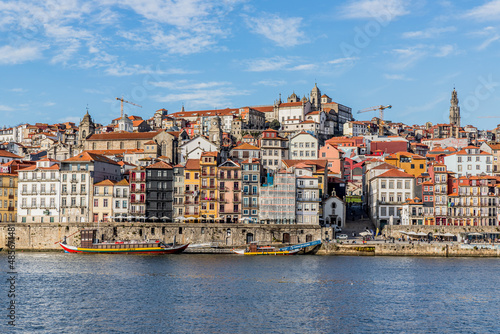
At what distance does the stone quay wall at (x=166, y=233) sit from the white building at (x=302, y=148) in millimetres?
33769

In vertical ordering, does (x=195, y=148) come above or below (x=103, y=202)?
above

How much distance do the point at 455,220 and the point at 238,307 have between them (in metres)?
61.3

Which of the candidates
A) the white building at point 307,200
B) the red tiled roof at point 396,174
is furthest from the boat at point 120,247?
the red tiled roof at point 396,174

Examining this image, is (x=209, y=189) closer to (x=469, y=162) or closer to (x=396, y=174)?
(x=396, y=174)

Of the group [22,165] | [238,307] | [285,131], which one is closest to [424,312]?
[238,307]

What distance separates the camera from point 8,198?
10569 centimetres

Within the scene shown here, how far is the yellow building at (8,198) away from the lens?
4136 inches

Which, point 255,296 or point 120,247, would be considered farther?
point 120,247

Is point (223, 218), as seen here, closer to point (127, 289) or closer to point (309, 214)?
point (309, 214)

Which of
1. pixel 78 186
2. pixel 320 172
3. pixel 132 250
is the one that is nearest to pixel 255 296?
pixel 132 250

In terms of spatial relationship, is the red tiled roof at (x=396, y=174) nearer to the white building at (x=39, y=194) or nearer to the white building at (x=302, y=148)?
the white building at (x=302, y=148)

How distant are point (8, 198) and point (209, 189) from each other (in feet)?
117

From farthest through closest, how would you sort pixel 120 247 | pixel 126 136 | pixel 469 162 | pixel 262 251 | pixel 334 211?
pixel 126 136 < pixel 469 162 < pixel 334 211 < pixel 120 247 < pixel 262 251

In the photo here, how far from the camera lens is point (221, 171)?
329ft
